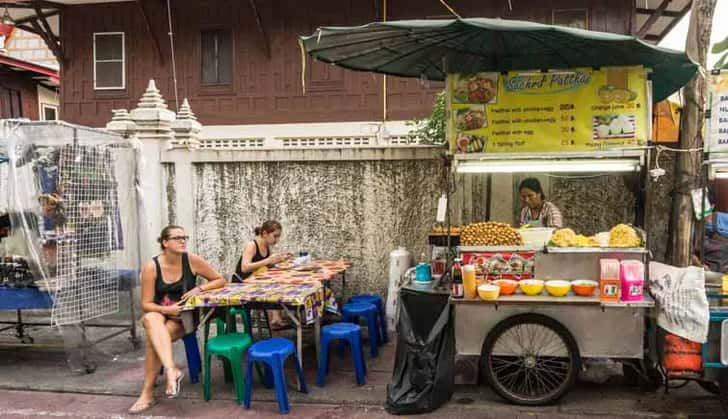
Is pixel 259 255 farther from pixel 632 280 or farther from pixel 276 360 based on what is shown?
pixel 632 280

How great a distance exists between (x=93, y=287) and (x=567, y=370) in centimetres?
459

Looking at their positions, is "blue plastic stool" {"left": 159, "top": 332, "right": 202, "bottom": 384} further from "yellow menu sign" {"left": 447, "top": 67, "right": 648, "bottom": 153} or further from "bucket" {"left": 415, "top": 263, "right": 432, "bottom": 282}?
"yellow menu sign" {"left": 447, "top": 67, "right": 648, "bottom": 153}

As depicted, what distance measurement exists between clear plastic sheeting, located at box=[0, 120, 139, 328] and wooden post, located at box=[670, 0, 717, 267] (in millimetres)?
5822

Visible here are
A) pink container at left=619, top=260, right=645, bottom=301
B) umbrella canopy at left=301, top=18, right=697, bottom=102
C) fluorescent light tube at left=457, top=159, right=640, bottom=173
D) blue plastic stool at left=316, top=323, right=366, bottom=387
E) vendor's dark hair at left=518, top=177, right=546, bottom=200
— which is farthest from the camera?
vendor's dark hair at left=518, top=177, right=546, bottom=200

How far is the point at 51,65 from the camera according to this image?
62.1ft

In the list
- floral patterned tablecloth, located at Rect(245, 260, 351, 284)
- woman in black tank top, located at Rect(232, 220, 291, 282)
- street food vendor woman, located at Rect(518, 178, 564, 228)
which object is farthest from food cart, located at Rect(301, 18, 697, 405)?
woman in black tank top, located at Rect(232, 220, 291, 282)

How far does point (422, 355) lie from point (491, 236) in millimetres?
1150

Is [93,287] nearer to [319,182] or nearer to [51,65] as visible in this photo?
[319,182]

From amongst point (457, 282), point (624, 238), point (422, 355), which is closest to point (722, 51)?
point (624, 238)

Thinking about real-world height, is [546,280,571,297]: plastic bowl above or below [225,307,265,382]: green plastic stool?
above

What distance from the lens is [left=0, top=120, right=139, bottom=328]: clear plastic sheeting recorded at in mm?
5328

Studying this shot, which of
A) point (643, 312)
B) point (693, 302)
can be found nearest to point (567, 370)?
point (643, 312)

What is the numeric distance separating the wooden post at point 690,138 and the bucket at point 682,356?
164 centimetres

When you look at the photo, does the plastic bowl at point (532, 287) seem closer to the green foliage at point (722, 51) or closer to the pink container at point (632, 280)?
the pink container at point (632, 280)
